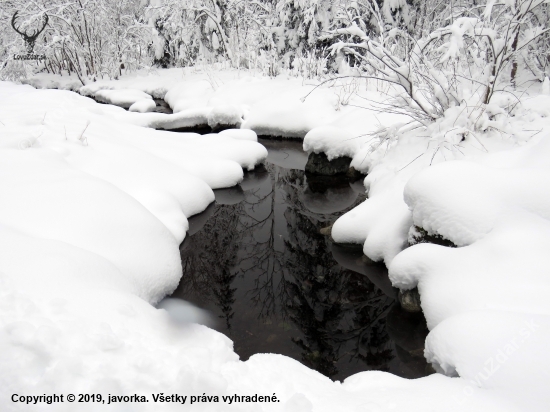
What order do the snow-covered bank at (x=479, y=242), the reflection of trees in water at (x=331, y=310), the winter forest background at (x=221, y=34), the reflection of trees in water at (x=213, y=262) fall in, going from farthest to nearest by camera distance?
the winter forest background at (x=221, y=34), the reflection of trees in water at (x=213, y=262), the reflection of trees in water at (x=331, y=310), the snow-covered bank at (x=479, y=242)

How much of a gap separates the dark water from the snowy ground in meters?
0.30

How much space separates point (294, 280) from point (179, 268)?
119 cm

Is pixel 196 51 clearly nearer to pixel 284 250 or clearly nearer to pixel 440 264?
pixel 284 250

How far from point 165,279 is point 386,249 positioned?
2209mm

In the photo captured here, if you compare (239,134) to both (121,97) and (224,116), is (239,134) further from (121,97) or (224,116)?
(121,97)

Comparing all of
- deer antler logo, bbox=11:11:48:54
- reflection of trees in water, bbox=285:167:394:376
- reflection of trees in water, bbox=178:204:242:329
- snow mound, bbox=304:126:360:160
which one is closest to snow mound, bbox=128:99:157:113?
snow mound, bbox=304:126:360:160

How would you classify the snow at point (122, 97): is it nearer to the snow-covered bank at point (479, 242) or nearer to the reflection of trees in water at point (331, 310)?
the reflection of trees in water at point (331, 310)

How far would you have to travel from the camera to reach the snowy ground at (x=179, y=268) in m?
1.83

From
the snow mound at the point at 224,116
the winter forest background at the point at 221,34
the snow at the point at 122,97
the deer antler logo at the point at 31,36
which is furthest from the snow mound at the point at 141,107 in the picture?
the deer antler logo at the point at 31,36

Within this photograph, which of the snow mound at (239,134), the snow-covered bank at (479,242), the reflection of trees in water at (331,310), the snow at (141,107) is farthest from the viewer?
the snow at (141,107)

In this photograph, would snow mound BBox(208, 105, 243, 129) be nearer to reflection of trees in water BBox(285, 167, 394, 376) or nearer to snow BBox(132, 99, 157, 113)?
snow BBox(132, 99, 157, 113)

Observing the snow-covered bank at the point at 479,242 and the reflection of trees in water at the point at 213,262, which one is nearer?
the snow-covered bank at the point at 479,242

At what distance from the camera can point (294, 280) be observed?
397cm

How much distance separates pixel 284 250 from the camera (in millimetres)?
4500
